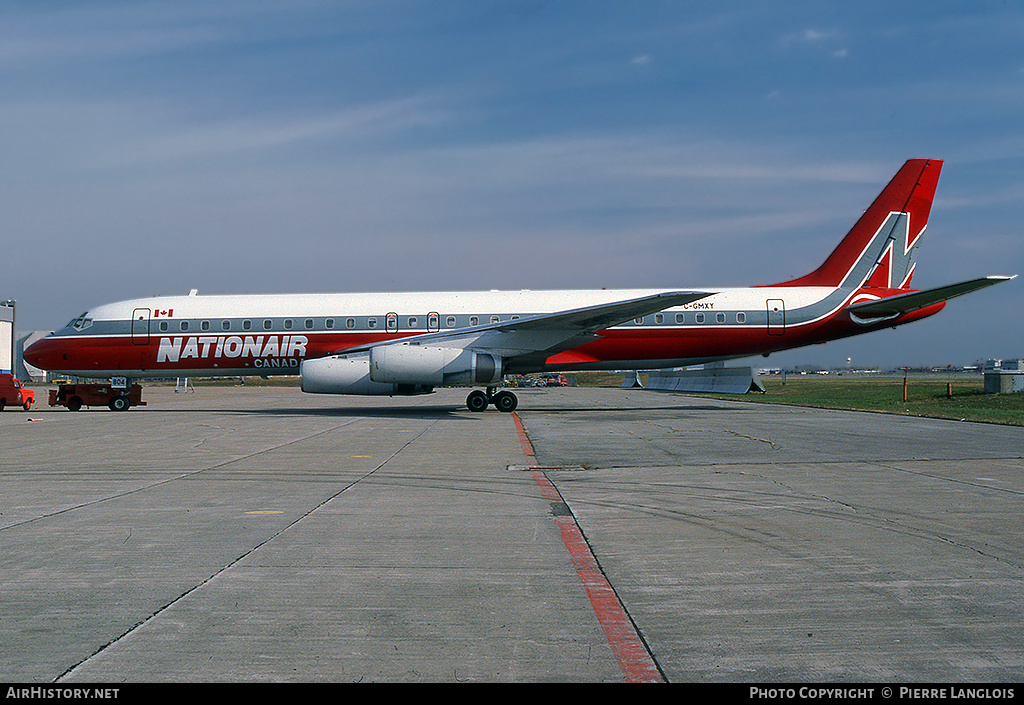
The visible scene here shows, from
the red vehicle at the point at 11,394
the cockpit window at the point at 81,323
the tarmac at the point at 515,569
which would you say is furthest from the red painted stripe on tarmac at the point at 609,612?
the red vehicle at the point at 11,394

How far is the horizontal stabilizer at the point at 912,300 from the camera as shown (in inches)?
786

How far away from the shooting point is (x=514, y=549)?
18.4 ft

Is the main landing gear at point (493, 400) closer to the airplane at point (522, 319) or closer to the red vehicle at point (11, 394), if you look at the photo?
the airplane at point (522, 319)

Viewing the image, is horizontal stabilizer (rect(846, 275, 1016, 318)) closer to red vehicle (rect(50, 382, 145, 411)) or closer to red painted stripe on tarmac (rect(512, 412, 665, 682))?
red painted stripe on tarmac (rect(512, 412, 665, 682))

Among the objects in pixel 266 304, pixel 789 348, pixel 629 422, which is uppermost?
pixel 266 304

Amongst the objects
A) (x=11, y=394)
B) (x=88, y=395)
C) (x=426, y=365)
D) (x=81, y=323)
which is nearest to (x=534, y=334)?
(x=426, y=365)

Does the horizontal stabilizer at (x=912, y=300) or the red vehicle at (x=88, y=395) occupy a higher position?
the horizontal stabilizer at (x=912, y=300)

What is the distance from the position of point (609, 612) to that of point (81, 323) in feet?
79.2

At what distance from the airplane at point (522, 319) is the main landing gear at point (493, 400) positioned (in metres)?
0.04

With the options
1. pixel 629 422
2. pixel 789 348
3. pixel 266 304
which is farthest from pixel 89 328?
pixel 789 348

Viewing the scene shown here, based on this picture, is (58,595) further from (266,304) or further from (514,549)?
(266,304)

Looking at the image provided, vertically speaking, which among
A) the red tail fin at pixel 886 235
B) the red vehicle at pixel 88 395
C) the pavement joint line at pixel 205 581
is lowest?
the pavement joint line at pixel 205 581
